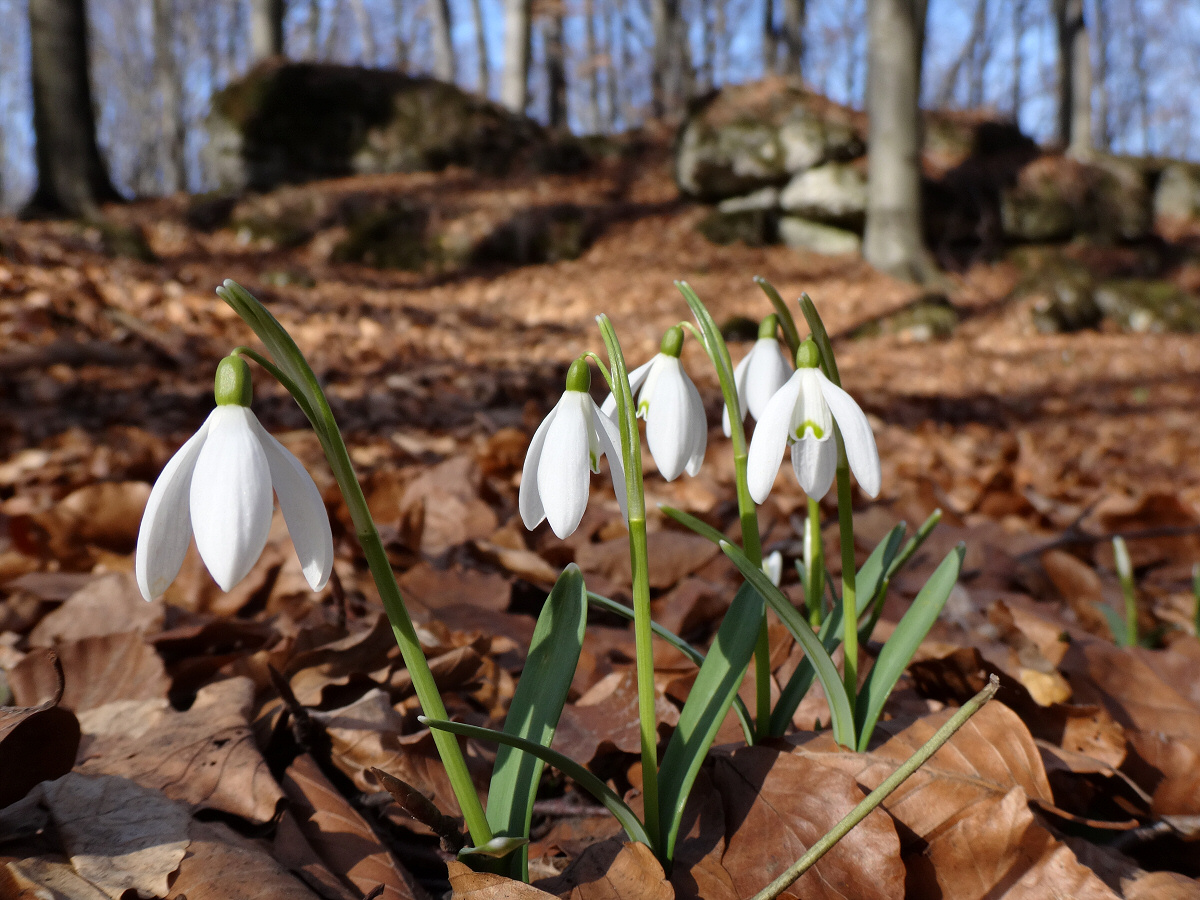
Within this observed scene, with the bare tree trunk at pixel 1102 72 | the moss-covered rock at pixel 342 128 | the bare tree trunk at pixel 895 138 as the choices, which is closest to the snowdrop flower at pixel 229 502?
the bare tree trunk at pixel 895 138

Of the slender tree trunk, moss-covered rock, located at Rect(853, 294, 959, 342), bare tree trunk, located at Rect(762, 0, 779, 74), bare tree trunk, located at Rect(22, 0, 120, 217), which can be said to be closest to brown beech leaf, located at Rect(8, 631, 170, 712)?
moss-covered rock, located at Rect(853, 294, 959, 342)

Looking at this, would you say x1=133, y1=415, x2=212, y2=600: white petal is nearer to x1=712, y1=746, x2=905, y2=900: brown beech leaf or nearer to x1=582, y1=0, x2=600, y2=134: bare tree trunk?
x1=712, y1=746, x2=905, y2=900: brown beech leaf

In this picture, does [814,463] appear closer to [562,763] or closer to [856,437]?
[856,437]

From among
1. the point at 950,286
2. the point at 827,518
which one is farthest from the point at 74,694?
the point at 950,286

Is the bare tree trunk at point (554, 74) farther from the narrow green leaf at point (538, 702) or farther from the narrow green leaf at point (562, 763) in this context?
the narrow green leaf at point (562, 763)

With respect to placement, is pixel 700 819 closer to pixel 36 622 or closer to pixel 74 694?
pixel 74 694

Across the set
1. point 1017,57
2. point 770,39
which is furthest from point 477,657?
point 1017,57
